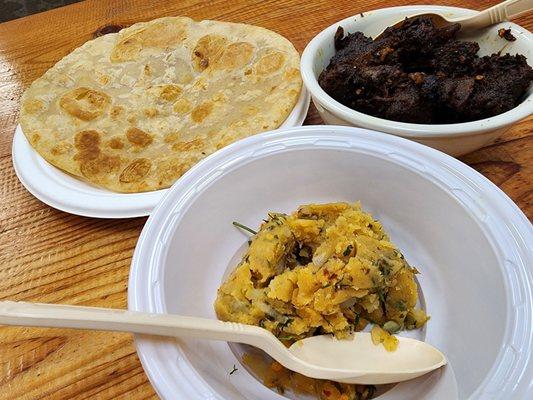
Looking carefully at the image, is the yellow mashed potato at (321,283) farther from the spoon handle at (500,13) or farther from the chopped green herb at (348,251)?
the spoon handle at (500,13)

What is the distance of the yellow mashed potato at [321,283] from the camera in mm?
896

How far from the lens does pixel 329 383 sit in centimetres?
89

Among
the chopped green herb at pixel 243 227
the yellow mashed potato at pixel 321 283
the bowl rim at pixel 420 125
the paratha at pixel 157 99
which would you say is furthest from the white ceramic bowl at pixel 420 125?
the chopped green herb at pixel 243 227

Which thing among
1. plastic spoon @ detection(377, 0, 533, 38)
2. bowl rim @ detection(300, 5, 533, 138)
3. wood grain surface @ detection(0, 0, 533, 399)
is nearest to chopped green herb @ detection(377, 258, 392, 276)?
bowl rim @ detection(300, 5, 533, 138)

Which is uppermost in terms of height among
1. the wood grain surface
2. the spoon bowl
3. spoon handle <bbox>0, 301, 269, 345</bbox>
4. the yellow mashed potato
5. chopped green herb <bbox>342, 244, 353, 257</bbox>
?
spoon handle <bbox>0, 301, 269, 345</bbox>

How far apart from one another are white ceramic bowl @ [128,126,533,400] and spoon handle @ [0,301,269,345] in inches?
2.2

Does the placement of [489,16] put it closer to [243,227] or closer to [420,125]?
[420,125]

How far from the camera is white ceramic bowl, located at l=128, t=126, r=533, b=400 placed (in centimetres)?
79

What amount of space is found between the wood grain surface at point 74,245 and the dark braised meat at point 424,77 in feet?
0.70

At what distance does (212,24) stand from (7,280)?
120 cm

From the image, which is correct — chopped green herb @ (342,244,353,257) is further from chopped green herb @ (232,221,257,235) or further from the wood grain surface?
the wood grain surface

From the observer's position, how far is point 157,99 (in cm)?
164

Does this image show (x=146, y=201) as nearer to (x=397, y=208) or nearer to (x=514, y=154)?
(x=397, y=208)

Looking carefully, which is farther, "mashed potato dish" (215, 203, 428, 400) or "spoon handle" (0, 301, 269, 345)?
"mashed potato dish" (215, 203, 428, 400)
